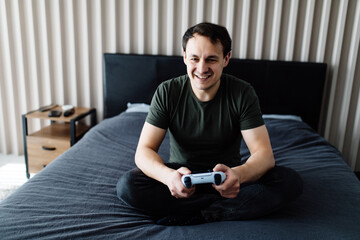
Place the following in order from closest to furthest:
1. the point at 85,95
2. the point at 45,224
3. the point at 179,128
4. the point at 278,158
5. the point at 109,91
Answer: the point at 45,224 < the point at 179,128 < the point at 278,158 < the point at 109,91 < the point at 85,95

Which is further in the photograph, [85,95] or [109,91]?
[85,95]

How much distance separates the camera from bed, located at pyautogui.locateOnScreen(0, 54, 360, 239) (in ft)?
3.67

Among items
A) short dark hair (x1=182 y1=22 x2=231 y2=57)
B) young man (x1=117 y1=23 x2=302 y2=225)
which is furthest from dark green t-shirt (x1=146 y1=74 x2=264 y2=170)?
short dark hair (x1=182 y1=22 x2=231 y2=57)

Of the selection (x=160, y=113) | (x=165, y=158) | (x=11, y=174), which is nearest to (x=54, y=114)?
(x=11, y=174)

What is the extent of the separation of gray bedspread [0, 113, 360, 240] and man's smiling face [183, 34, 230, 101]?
59 cm

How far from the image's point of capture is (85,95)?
9.41ft

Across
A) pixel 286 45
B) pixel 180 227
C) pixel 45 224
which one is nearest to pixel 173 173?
pixel 180 227

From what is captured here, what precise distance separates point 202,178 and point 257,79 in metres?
1.64

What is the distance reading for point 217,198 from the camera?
1290 mm

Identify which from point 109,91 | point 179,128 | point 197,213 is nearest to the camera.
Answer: point 197,213

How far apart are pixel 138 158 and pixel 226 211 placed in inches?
17.3

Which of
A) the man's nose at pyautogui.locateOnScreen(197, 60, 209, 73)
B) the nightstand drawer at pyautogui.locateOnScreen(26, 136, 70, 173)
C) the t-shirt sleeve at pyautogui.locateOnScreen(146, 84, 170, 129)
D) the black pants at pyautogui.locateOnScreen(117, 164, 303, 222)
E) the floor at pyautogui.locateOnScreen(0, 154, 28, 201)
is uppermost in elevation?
the man's nose at pyautogui.locateOnScreen(197, 60, 209, 73)

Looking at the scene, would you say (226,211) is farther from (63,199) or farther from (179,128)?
(63,199)

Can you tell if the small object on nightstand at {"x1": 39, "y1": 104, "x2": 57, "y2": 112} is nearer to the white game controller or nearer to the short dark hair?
the short dark hair
